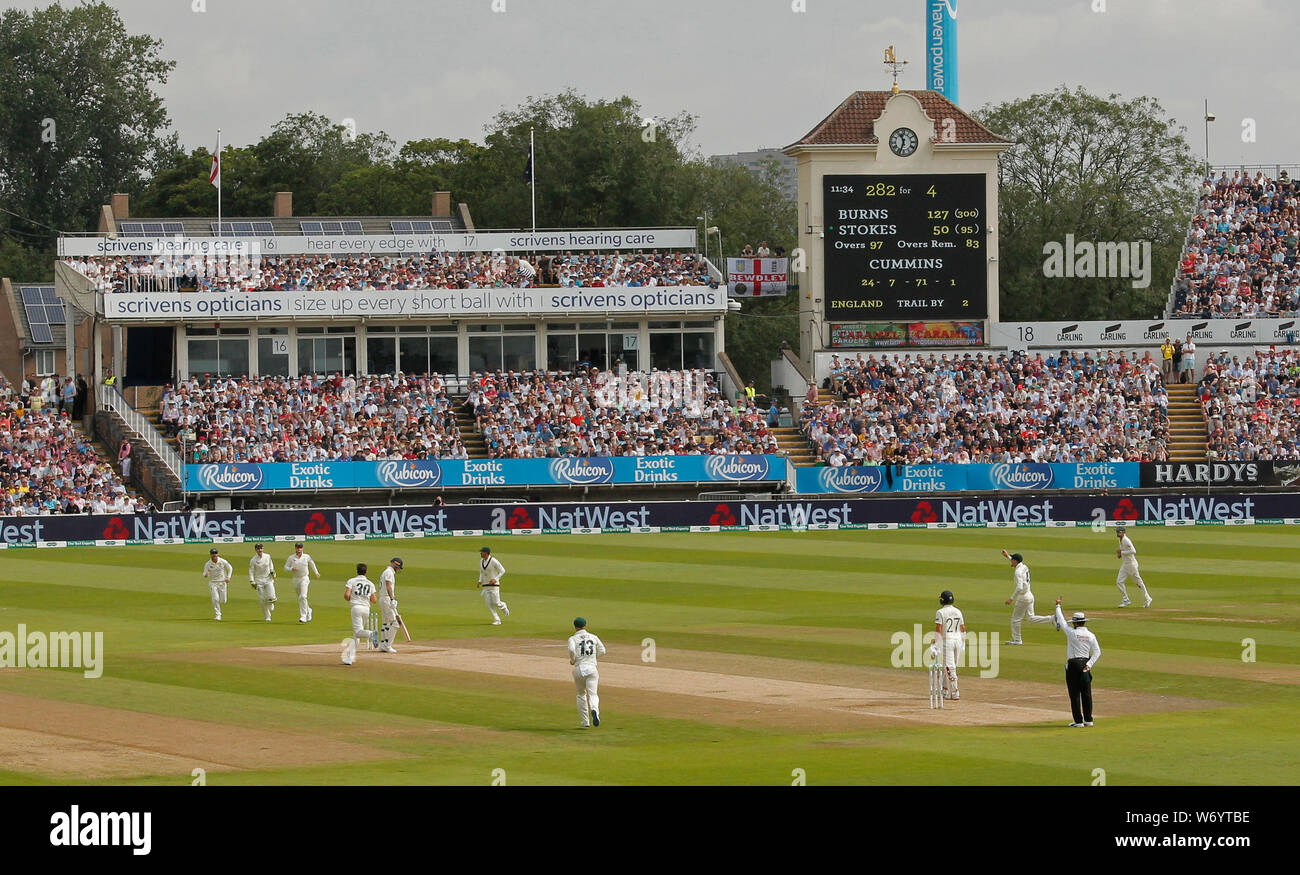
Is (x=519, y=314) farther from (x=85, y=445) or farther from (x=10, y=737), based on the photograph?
(x=10, y=737)

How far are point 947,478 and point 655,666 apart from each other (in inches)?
1257

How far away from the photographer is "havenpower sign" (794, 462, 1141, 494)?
2315 inches

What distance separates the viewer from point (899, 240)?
64438 millimetres

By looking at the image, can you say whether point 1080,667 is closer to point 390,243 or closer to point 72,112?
point 390,243

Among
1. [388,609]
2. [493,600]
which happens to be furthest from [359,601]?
[493,600]

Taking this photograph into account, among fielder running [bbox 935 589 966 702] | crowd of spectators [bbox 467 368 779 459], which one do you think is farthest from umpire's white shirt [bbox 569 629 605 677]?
crowd of spectators [bbox 467 368 779 459]

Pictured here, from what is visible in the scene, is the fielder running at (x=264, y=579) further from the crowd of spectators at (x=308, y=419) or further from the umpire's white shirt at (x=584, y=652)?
the crowd of spectators at (x=308, y=419)

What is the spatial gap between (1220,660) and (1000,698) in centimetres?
540

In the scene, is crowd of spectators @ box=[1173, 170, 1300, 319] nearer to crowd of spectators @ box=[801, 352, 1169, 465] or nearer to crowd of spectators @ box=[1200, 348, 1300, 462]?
crowd of spectators @ box=[1200, 348, 1300, 462]

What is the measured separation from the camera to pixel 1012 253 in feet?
285

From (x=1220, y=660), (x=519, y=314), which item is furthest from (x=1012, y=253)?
(x=1220, y=660)

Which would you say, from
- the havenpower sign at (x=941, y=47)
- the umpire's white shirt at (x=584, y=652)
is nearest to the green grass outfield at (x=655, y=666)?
the umpire's white shirt at (x=584, y=652)

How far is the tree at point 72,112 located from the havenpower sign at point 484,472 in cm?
5422

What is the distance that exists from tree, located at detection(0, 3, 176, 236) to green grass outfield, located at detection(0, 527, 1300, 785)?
61348 mm
